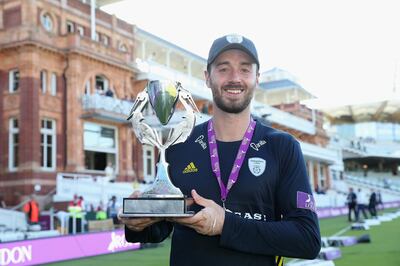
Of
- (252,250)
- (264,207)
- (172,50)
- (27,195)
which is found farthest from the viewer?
(172,50)

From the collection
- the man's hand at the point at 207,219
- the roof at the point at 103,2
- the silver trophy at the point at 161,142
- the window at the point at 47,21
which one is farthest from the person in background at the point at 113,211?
the roof at the point at 103,2

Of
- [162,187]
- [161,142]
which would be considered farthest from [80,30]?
[162,187]

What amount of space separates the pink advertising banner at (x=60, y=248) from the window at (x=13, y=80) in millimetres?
17404

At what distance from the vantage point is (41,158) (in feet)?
95.1

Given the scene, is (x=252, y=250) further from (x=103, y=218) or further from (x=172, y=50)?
(x=172, y=50)

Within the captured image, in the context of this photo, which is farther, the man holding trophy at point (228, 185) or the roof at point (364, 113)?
the roof at point (364, 113)

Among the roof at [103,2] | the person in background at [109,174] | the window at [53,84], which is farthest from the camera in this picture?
the roof at [103,2]

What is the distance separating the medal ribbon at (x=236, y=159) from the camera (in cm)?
248

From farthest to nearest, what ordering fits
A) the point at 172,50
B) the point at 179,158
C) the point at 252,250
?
the point at 172,50 → the point at 179,158 → the point at 252,250

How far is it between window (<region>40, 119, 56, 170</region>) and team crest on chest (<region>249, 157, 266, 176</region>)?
92.0ft

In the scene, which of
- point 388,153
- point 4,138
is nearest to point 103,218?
point 4,138

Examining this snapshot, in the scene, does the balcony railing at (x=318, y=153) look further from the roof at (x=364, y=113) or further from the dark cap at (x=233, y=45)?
the dark cap at (x=233, y=45)

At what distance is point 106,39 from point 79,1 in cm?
332

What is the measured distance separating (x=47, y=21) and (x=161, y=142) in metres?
30.9
